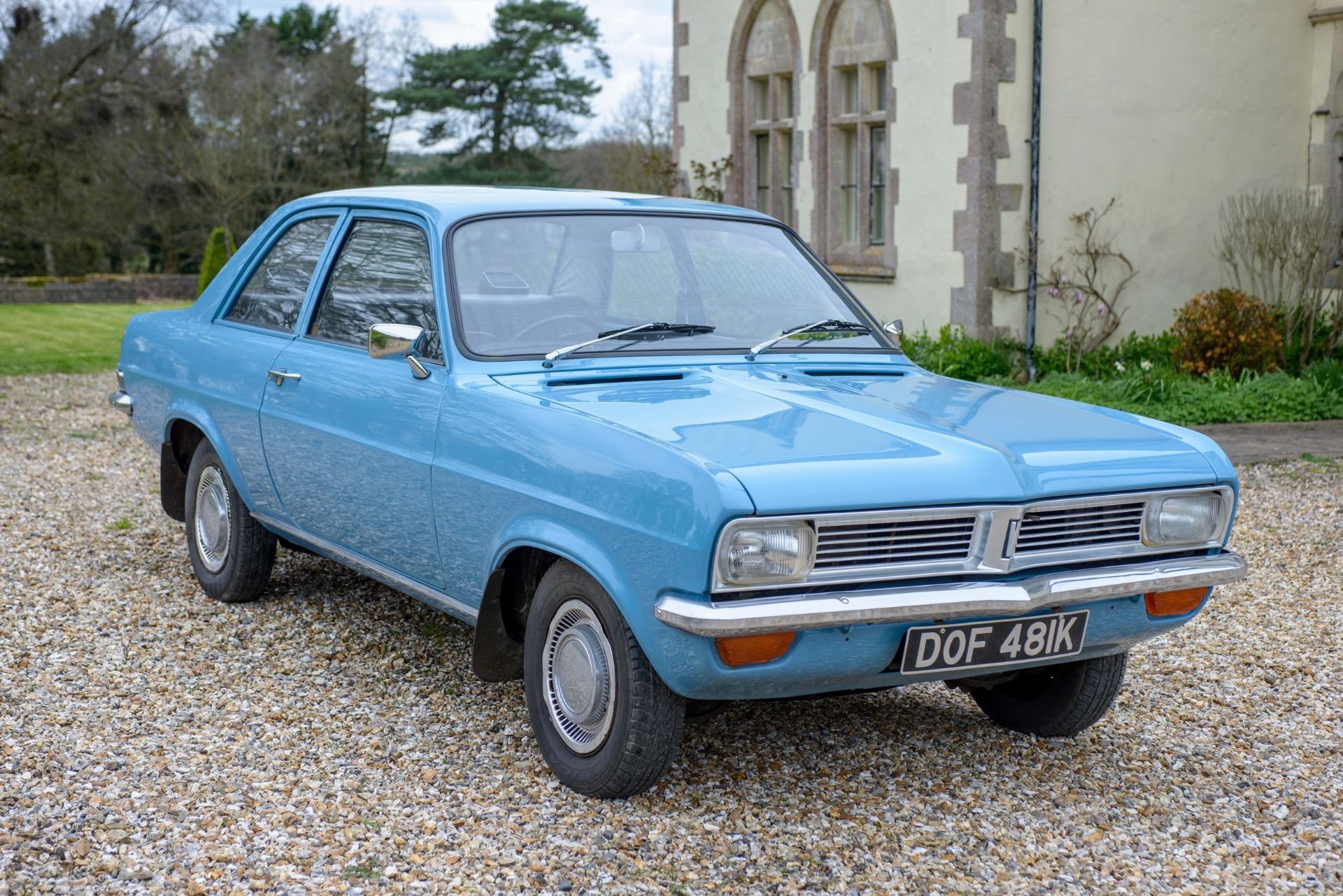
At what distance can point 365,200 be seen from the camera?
507cm

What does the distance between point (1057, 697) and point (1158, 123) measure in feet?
33.1

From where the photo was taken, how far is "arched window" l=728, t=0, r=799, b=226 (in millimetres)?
15469

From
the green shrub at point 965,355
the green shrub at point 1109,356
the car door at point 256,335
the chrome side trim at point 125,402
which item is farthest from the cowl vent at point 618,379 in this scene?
the green shrub at point 1109,356

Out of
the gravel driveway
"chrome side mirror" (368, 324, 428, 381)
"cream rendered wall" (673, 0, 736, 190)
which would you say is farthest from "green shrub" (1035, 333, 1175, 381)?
"chrome side mirror" (368, 324, 428, 381)

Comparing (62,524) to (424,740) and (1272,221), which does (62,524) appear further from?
(1272,221)

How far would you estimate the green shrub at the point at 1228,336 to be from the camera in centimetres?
1209

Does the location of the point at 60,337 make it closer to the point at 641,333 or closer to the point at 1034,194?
the point at 1034,194

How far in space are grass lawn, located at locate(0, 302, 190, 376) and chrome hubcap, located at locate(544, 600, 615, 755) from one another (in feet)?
36.9

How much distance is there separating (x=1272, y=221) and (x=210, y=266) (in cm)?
2275

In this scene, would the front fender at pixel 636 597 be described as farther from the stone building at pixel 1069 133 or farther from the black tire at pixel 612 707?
the stone building at pixel 1069 133

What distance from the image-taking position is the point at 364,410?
4559 millimetres

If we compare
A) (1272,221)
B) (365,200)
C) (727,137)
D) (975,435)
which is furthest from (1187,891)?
(727,137)

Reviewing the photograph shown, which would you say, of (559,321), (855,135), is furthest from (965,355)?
(559,321)

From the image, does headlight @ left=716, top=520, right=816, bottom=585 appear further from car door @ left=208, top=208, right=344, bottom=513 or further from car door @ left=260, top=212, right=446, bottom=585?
car door @ left=208, top=208, right=344, bottom=513
